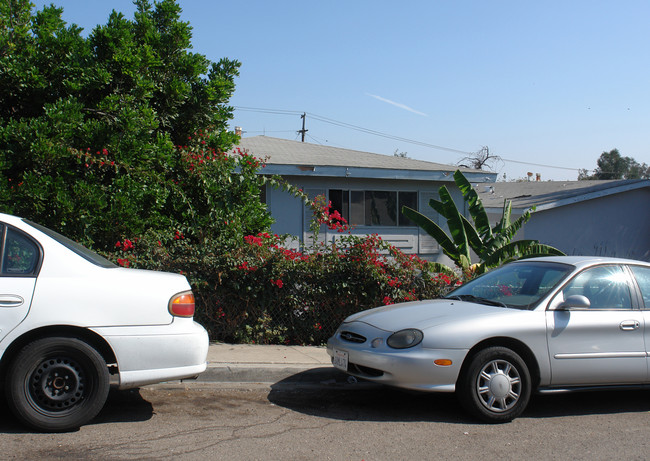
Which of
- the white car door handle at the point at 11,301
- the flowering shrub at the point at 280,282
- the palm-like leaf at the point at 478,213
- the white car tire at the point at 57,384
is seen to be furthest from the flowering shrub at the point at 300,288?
the white car door handle at the point at 11,301

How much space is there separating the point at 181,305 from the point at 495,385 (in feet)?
9.39

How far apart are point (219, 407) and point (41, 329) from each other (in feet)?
6.06

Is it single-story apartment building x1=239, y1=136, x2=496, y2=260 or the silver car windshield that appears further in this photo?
single-story apartment building x1=239, y1=136, x2=496, y2=260

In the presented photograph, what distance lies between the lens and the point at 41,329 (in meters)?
4.84

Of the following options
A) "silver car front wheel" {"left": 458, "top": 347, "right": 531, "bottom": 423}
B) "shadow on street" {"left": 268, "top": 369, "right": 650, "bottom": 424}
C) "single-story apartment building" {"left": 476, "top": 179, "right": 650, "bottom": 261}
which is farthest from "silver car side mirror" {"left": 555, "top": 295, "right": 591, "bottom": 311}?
"single-story apartment building" {"left": 476, "top": 179, "right": 650, "bottom": 261}

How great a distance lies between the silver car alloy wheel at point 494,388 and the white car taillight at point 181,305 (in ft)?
8.57

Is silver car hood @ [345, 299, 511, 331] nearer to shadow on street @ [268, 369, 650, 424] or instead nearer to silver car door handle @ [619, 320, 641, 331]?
shadow on street @ [268, 369, 650, 424]

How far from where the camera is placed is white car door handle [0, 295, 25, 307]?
4727 millimetres

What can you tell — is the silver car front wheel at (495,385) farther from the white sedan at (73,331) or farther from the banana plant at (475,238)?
Result: the banana plant at (475,238)

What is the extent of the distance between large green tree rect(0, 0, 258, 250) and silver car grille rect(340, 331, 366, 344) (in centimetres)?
410

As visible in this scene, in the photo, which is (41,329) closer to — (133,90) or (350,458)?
(350,458)

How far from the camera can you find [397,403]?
627cm

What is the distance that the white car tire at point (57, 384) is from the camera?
15.5 ft

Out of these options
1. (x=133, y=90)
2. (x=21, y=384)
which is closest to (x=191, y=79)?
(x=133, y=90)
